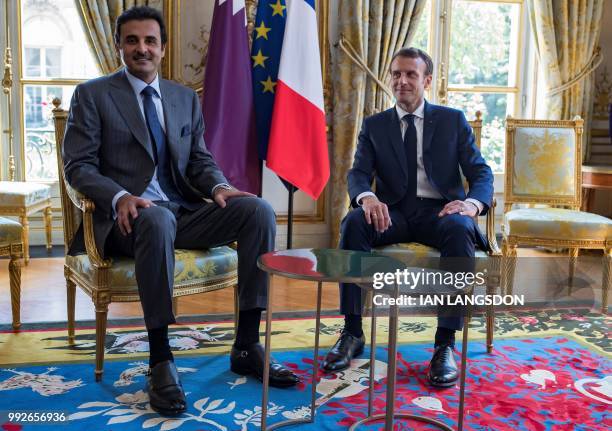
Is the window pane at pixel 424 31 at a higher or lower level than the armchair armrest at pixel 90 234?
higher

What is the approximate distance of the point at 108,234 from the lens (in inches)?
90.0

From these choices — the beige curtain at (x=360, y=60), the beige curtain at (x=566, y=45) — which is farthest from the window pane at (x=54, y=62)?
the beige curtain at (x=566, y=45)

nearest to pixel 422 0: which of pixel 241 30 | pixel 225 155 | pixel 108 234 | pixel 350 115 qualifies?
pixel 350 115

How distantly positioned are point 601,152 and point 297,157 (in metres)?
2.66

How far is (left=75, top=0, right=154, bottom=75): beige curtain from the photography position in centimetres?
423

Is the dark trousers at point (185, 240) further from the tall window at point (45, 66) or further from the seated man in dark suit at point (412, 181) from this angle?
the tall window at point (45, 66)

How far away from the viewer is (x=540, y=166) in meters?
3.83

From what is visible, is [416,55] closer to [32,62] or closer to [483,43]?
[483,43]

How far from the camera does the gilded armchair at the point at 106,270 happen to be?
225 centimetres

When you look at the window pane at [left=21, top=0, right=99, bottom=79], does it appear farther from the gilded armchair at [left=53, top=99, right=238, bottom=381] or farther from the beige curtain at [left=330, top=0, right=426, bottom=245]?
the gilded armchair at [left=53, top=99, right=238, bottom=381]

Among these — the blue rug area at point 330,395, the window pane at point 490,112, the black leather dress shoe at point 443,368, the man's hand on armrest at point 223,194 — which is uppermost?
the window pane at point 490,112

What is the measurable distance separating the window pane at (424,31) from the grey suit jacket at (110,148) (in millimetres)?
2939

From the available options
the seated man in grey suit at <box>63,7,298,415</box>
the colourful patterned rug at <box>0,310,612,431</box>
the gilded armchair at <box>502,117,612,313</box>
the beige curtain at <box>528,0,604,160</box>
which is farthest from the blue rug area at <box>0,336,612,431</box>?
the beige curtain at <box>528,0,604,160</box>

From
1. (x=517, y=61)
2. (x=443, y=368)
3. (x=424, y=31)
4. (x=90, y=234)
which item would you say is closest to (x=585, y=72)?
(x=517, y=61)
